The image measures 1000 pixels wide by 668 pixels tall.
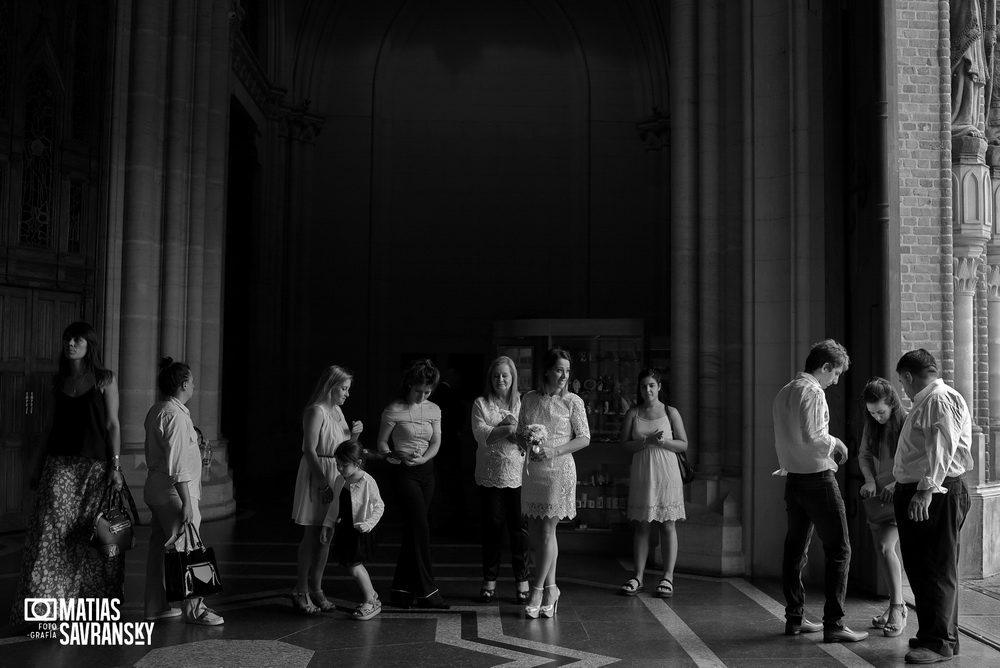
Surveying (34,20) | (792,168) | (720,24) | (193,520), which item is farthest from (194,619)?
(34,20)

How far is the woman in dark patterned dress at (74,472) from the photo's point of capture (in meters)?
5.23

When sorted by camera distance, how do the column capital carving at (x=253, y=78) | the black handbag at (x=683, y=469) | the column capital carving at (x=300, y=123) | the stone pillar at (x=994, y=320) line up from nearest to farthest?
the black handbag at (x=683, y=469), the stone pillar at (x=994, y=320), the column capital carving at (x=253, y=78), the column capital carving at (x=300, y=123)

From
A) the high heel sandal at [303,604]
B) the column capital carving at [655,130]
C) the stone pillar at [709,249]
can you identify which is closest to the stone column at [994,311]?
the stone pillar at [709,249]

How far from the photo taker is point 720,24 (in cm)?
783

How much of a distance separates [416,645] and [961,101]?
20.5ft

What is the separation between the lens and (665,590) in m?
6.36

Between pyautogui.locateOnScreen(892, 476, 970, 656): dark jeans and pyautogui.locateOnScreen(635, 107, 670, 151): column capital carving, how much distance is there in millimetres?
13597

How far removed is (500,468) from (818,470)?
6.80 ft

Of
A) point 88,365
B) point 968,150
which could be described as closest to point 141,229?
point 88,365

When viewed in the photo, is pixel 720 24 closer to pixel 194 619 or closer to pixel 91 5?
pixel 194 619

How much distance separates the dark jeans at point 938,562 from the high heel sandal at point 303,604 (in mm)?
3687

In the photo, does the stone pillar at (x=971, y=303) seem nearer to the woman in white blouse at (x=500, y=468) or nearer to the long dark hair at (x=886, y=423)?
the long dark hair at (x=886, y=423)

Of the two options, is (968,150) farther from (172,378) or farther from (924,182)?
(172,378)

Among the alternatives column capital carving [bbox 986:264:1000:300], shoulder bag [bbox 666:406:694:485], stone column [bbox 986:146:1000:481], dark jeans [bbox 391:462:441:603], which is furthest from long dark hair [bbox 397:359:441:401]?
column capital carving [bbox 986:264:1000:300]
